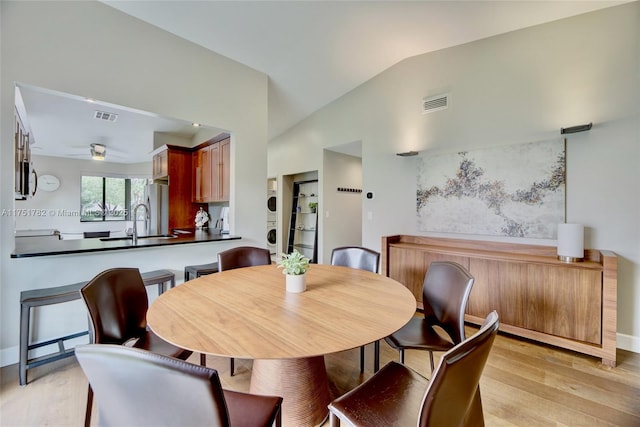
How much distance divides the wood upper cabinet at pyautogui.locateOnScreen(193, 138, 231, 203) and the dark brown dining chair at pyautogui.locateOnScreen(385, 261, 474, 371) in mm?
3000

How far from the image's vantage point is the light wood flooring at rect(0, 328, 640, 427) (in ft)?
5.39

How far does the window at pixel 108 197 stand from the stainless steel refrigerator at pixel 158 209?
1.91 m

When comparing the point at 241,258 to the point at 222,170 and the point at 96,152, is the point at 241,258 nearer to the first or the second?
the point at 222,170

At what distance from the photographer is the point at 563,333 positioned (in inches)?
93.4

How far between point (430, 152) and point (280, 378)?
3196 millimetres

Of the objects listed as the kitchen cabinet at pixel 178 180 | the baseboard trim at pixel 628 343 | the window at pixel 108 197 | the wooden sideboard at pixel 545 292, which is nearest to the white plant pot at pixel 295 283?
the wooden sideboard at pixel 545 292

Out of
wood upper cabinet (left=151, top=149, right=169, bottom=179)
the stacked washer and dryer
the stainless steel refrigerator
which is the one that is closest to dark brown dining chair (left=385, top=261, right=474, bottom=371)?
the stainless steel refrigerator

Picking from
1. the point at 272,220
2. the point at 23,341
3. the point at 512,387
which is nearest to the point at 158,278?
the point at 23,341

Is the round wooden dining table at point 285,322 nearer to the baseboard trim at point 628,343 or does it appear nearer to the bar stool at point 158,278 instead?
the bar stool at point 158,278

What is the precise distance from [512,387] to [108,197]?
8134 millimetres

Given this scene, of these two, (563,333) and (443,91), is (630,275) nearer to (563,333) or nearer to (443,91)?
(563,333)

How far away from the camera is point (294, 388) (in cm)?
153

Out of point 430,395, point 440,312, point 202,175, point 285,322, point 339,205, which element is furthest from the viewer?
point 339,205

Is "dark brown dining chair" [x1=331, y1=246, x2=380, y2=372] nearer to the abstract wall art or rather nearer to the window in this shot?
the abstract wall art
